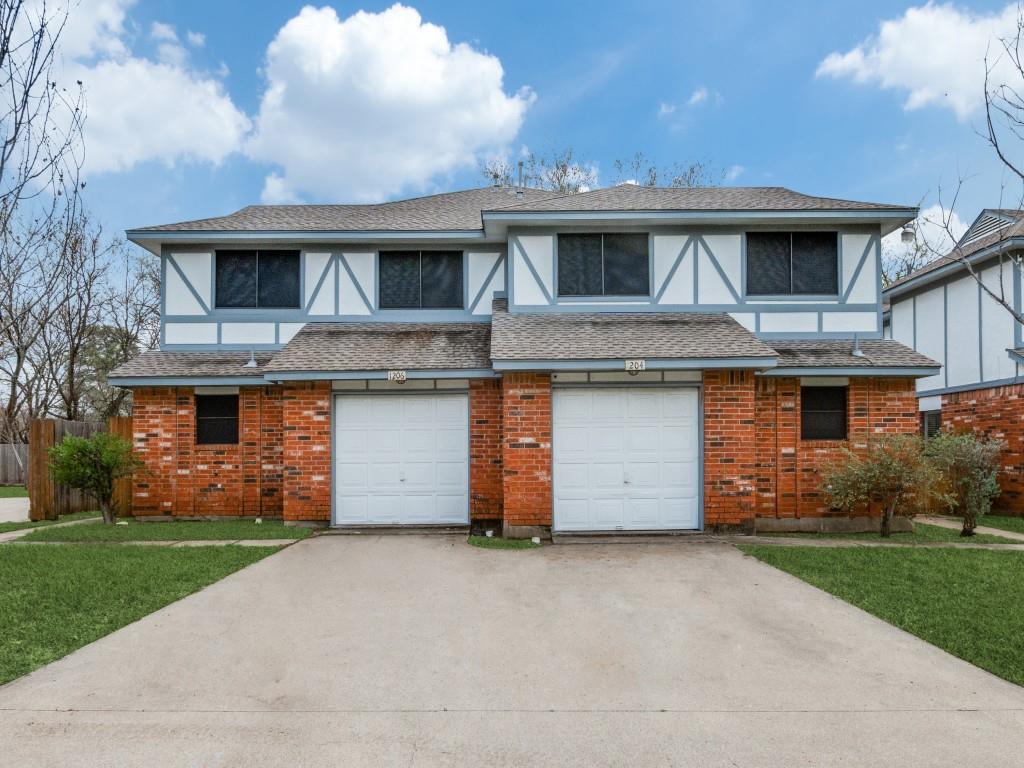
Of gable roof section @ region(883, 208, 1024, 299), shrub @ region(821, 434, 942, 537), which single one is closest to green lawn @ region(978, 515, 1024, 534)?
shrub @ region(821, 434, 942, 537)

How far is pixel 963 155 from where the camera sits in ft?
17.7

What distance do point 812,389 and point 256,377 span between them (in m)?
9.98

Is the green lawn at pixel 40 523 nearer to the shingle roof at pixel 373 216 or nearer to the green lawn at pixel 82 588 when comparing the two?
the green lawn at pixel 82 588

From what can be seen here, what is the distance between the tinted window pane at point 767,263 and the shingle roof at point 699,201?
614 millimetres

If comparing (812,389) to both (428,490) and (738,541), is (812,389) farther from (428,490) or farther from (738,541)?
(428,490)

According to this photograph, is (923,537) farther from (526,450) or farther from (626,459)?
(526,450)

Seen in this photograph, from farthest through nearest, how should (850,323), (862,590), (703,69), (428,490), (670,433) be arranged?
(703,69) → (850,323) → (428,490) → (670,433) → (862,590)

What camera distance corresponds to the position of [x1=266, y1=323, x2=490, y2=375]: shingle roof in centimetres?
984

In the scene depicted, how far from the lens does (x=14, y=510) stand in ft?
45.5

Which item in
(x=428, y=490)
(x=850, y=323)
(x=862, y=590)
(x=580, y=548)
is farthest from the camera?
(x=850, y=323)

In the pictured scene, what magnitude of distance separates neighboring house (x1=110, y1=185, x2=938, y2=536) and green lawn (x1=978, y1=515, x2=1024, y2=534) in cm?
294

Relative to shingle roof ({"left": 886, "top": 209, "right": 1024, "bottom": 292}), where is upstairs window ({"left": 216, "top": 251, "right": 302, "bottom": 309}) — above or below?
below

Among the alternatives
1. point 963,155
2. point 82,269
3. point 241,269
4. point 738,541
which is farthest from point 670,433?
point 82,269

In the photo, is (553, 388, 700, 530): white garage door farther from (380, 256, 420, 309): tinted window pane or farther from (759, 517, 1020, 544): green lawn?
(380, 256, 420, 309): tinted window pane
